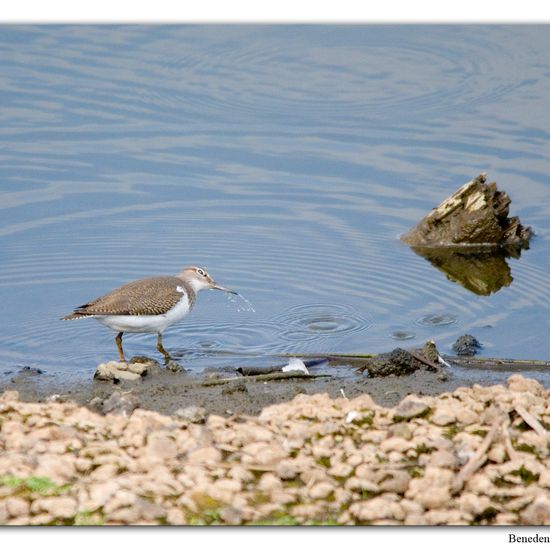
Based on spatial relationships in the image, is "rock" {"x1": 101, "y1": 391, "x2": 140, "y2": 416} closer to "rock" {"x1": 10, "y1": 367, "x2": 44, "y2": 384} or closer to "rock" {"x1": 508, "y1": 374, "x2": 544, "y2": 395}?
"rock" {"x1": 10, "y1": 367, "x2": 44, "y2": 384}

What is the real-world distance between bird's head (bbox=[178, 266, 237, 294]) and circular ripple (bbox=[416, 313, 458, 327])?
2.25 meters

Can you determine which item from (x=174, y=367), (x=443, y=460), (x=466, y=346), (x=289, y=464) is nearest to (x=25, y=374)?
(x=174, y=367)

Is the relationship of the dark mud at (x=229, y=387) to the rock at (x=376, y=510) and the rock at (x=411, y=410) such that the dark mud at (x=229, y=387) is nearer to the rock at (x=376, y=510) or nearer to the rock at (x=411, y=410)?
the rock at (x=411, y=410)

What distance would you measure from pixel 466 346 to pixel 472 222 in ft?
12.5

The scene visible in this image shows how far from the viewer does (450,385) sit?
9.48 metres

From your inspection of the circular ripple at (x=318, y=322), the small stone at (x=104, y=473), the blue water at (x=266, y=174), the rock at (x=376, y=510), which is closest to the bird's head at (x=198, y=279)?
the blue water at (x=266, y=174)

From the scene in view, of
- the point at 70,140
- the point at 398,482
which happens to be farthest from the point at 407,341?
the point at 70,140

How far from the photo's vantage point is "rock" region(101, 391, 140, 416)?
8.46 metres

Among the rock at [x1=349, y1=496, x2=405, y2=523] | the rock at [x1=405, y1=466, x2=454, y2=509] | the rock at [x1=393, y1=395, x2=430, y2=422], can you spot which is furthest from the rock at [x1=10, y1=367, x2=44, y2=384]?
the rock at [x1=405, y1=466, x2=454, y2=509]

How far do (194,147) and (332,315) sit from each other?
16.8 ft

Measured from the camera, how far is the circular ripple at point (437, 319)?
1211cm

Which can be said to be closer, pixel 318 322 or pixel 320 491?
pixel 320 491

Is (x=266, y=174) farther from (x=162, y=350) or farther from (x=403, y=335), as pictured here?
(x=162, y=350)

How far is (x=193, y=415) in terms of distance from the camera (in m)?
8.19
